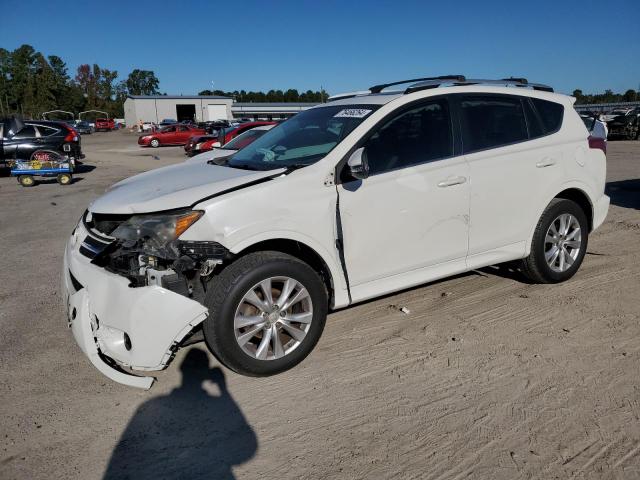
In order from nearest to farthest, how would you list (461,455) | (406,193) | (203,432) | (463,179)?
(461,455), (203,432), (406,193), (463,179)

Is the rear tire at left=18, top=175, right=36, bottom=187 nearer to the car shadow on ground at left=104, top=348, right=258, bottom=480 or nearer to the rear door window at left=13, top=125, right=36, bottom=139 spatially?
the rear door window at left=13, top=125, right=36, bottom=139

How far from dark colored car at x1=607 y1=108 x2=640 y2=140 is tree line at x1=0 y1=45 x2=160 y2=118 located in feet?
247

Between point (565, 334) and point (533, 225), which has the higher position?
point (533, 225)

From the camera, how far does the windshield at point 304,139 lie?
12.1ft

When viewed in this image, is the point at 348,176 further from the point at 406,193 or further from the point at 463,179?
the point at 463,179

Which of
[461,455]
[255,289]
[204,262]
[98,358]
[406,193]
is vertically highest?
[406,193]

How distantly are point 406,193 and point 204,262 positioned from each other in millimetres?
1547

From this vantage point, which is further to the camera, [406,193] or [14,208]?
[14,208]

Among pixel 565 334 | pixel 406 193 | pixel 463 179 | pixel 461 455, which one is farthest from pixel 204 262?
pixel 565 334

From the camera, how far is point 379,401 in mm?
3014

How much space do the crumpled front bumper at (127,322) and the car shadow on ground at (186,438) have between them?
267 mm

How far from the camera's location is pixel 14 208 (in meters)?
10.2

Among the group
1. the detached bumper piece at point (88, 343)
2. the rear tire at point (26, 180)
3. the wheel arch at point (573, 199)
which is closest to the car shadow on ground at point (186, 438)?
the detached bumper piece at point (88, 343)

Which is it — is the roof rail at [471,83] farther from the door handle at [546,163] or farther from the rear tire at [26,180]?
the rear tire at [26,180]
